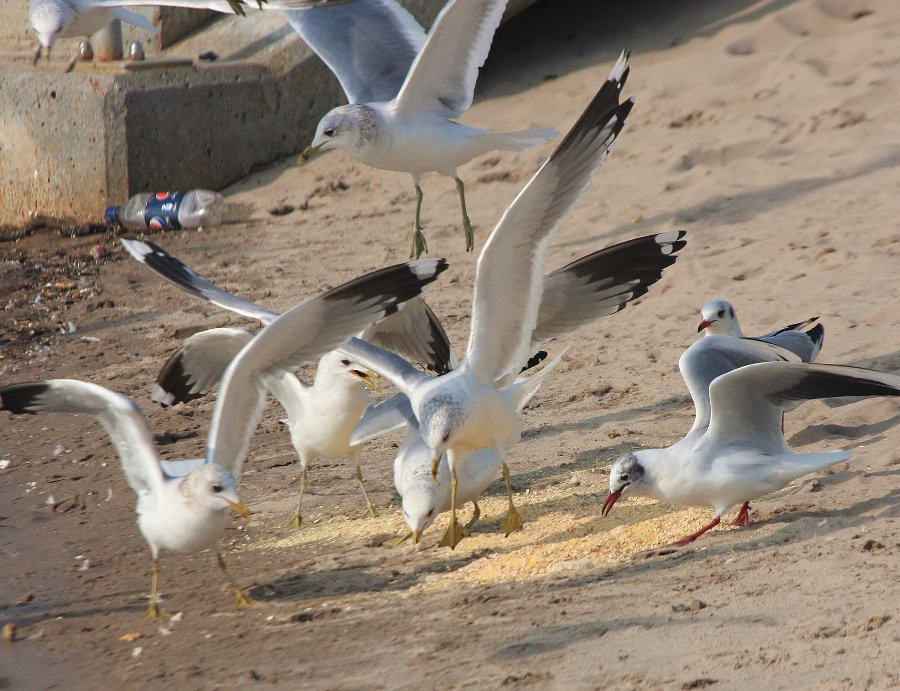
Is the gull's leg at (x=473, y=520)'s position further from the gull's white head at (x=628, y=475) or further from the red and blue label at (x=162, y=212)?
the red and blue label at (x=162, y=212)

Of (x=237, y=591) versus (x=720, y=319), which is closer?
(x=237, y=591)

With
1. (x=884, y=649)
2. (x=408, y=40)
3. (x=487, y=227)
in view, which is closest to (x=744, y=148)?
(x=487, y=227)

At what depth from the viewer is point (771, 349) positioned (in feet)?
15.0

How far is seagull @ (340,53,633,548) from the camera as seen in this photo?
4.31m

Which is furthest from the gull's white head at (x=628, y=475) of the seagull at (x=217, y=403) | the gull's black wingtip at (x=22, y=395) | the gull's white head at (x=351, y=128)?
the gull's white head at (x=351, y=128)

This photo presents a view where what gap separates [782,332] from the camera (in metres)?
5.07

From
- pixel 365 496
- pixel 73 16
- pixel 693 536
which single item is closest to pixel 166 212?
pixel 73 16

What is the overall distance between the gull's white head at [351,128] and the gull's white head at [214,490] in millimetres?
2866

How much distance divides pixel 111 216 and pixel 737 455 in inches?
251

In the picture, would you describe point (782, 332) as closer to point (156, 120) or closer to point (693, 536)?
point (693, 536)

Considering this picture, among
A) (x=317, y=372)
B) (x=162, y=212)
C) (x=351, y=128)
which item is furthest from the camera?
(x=162, y=212)

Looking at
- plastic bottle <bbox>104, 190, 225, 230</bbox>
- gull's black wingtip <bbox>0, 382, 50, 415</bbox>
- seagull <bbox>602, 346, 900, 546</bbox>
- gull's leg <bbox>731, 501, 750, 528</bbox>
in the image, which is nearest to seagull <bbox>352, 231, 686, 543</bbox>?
seagull <bbox>602, 346, 900, 546</bbox>

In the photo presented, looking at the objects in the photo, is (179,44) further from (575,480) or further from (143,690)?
(143,690)

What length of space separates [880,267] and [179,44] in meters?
6.25
